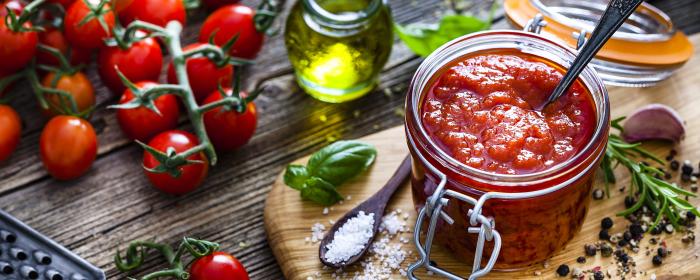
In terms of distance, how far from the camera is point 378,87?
2.63 m

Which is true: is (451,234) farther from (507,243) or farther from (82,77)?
(82,77)

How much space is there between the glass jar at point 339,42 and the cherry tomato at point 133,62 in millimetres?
393

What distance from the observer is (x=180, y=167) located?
2.25m

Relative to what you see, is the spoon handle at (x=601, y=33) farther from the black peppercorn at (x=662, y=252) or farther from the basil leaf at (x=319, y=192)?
the basil leaf at (x=319, y=192)

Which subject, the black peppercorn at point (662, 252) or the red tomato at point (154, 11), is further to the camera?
the red tomato at point (154, 11)

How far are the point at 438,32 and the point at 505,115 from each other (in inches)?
28.5

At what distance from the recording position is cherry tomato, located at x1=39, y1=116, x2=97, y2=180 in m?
2.31

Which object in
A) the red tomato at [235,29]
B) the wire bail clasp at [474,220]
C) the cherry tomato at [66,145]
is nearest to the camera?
the wire bail clasp at [474,220]

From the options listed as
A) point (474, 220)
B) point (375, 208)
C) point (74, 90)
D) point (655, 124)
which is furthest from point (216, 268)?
point (655, 124)

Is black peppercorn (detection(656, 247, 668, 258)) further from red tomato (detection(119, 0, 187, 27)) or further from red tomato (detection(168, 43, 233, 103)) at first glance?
red tomato (detection(119, 0, 187, 27))

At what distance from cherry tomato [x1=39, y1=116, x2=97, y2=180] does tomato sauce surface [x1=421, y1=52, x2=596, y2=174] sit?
0.98m

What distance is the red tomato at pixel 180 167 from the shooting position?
2.27m

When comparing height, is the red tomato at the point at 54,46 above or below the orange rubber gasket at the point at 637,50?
below

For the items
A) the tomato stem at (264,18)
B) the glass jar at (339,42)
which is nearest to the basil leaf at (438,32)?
the glass jar at (339,42)
